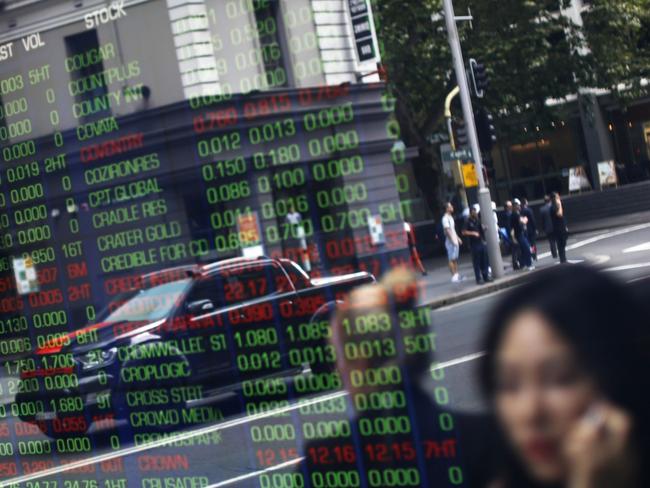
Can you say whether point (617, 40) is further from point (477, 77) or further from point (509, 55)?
point (477, 77)

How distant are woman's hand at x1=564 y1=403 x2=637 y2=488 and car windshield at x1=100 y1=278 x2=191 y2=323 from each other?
2.12m

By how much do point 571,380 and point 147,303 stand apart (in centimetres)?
242

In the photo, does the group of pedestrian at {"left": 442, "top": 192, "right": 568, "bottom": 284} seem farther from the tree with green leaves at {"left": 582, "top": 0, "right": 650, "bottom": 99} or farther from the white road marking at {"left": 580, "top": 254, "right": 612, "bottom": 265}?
the tree with green leaves at {"left": 582, "top": 0, "right": 650, "bottom": 99}

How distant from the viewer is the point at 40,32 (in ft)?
11.4

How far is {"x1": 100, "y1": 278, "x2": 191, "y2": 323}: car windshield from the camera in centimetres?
305

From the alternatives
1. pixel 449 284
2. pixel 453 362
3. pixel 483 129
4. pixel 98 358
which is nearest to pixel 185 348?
A: pixel 98 358

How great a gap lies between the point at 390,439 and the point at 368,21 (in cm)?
88

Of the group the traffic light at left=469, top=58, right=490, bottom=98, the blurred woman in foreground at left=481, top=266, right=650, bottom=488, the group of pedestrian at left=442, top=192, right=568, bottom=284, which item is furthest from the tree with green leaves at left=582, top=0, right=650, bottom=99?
the blurred woman in foreground at left=481, top=266, right=650, bottom=488

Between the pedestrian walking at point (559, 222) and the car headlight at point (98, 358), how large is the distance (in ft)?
20.4

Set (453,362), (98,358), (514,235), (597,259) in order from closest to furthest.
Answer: (597,259) → (453,362) → (98,358) → (514,235)

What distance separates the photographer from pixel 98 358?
3.53 metres

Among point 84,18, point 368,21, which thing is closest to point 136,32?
point 84,18

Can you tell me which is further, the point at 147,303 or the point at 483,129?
the point at 147,303

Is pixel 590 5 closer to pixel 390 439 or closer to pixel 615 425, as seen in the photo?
pixel 390 439
